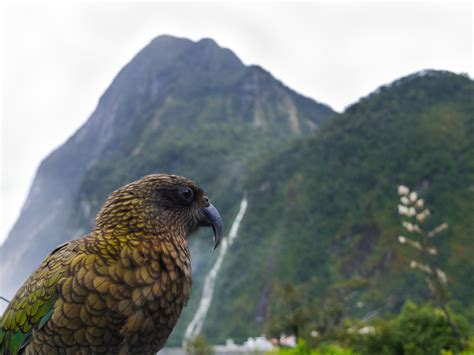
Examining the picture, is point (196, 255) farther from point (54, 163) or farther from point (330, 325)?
point (54, 163)

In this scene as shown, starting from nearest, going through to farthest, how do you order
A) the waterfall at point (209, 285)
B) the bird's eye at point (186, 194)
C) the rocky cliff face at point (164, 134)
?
the bird's eye at point (186, 194) < the waterfall at point (209, 285) < the rocky cliff face at point (164, 134)

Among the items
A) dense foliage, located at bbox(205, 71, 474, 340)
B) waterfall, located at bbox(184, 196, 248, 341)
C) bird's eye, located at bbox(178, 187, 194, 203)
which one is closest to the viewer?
bird's eye, located at bbox(178, 187, 194, 203)

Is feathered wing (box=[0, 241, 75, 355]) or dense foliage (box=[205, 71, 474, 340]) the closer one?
feathered wing (box=[0, 241, 75, 355])

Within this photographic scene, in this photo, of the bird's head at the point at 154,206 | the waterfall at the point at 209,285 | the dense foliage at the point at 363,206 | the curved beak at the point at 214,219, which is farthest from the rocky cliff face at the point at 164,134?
the bird's head at the point at 154,206

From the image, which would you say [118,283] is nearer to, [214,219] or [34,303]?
[34,303]

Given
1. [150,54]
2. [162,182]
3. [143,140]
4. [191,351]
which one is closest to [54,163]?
[150,54]

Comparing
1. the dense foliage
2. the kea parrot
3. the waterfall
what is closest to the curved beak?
the kea parrot

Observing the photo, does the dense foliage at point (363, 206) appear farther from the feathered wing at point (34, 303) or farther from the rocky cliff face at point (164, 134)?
the feathered wing at point (34, 303)

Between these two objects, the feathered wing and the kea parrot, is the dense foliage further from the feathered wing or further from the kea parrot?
the feathered wing
